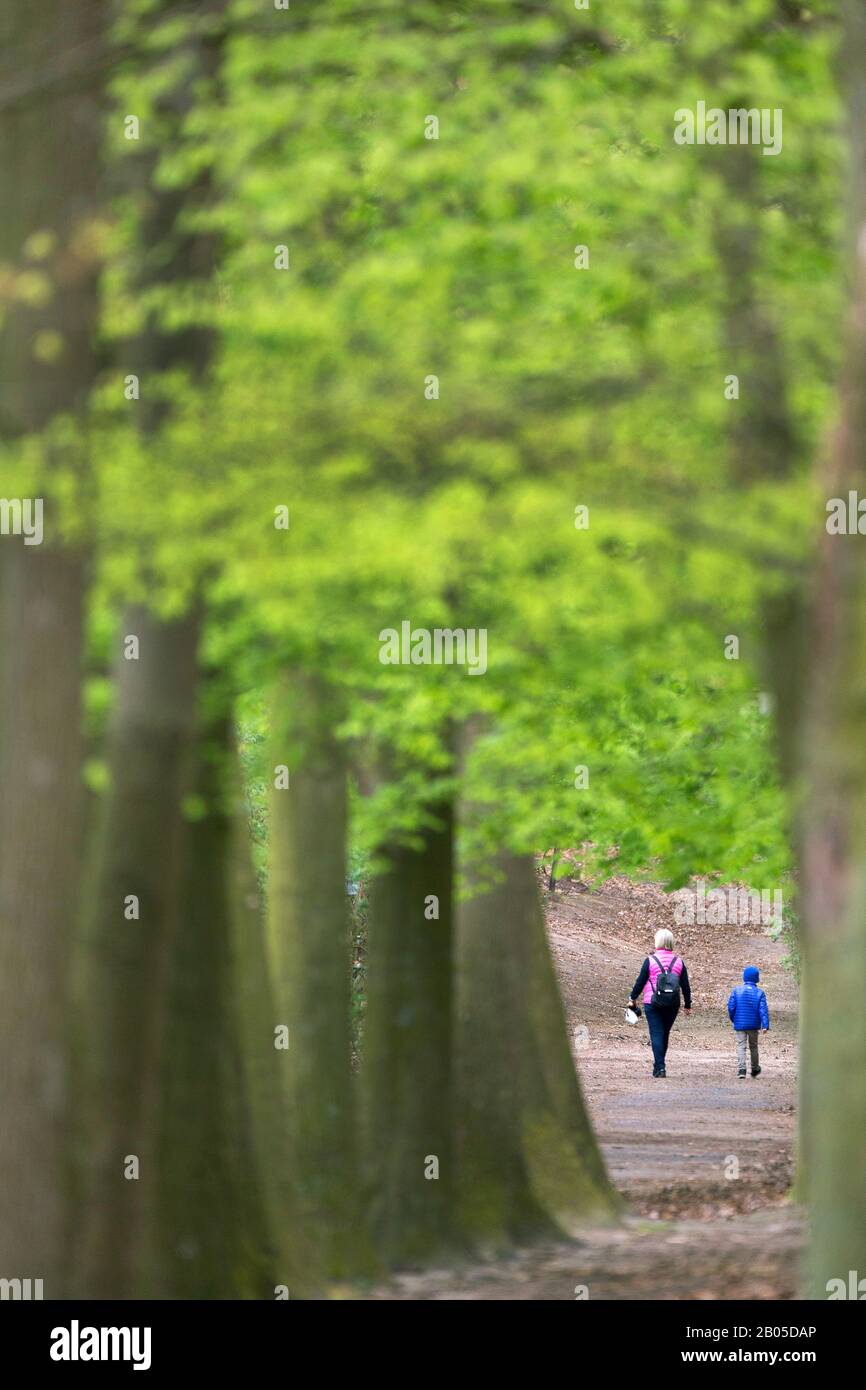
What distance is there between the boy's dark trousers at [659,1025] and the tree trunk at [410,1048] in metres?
14.8

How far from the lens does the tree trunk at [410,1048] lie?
15.0 m

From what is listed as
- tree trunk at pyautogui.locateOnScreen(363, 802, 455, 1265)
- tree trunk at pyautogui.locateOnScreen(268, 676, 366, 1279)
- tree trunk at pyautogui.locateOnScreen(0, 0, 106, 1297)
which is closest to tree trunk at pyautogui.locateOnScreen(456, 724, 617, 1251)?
tree trunk at pyautogui.locateOnScreen(363, 802, 455, 1265)

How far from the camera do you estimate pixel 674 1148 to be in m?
25.2

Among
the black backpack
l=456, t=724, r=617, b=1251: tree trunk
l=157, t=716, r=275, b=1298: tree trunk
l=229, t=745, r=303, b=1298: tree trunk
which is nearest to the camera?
l=157, t=716, r=275, b=1298: tree trunk

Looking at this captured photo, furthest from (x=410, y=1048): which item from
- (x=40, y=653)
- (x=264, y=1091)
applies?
Result: (x=40, y=653)

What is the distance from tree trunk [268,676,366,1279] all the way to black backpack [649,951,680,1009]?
47.5 ft

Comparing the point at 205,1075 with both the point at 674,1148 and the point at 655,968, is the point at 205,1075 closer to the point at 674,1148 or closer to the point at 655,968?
the point at 674,1148

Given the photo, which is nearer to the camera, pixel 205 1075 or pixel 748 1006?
pixel 205 1075

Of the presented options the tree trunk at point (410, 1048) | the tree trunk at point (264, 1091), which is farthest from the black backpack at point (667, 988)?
the tree trunk at point (264, 1091)

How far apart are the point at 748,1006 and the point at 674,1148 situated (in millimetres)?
6508

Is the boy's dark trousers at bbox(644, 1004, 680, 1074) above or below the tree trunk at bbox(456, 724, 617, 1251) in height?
above

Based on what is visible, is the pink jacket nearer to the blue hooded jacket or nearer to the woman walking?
the woman walking

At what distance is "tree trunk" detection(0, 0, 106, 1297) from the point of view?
28.3ft
